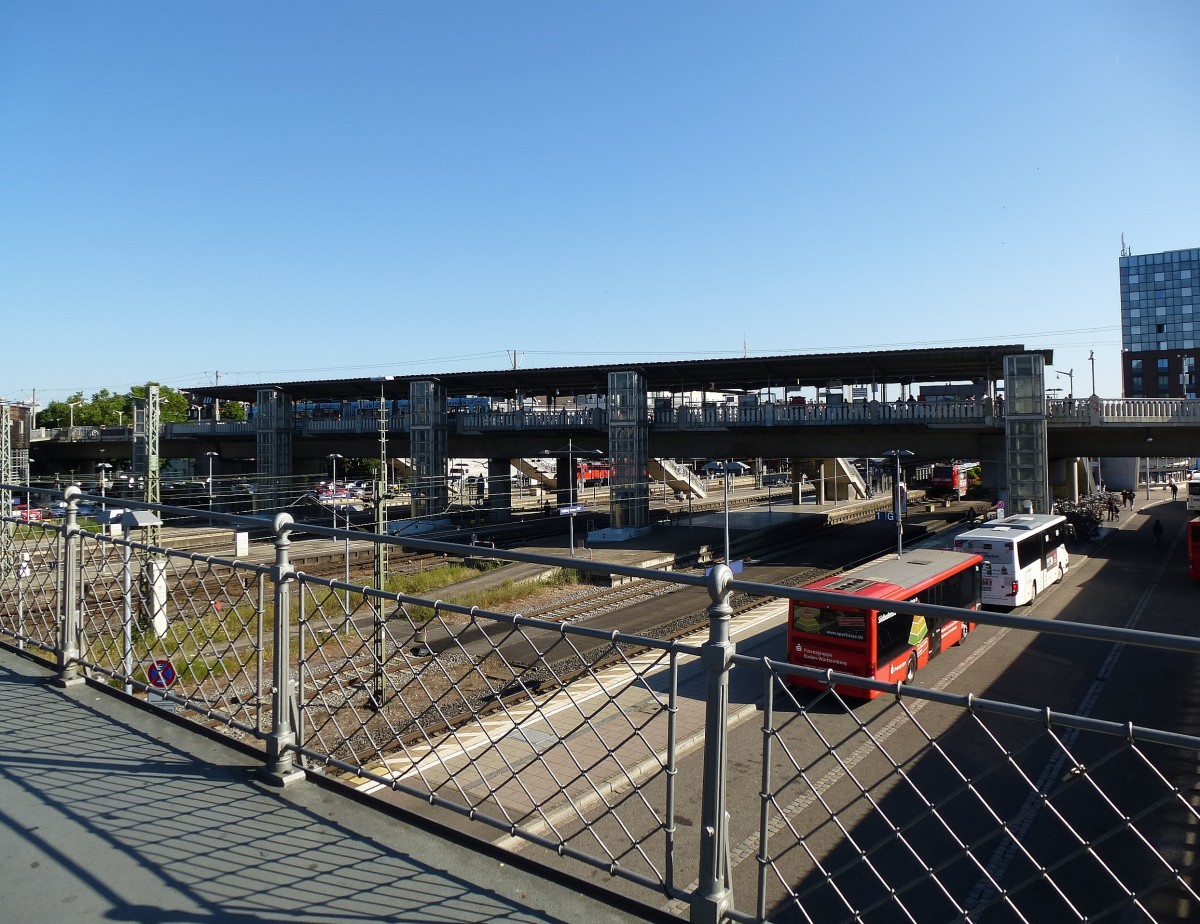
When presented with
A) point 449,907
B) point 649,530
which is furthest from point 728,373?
point 449,907

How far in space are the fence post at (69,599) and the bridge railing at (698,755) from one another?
0.02 meters

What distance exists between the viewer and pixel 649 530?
36.7 m

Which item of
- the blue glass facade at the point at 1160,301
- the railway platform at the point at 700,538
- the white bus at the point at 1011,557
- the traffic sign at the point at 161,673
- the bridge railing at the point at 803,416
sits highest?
the blue glass facade at the point at 1160,301

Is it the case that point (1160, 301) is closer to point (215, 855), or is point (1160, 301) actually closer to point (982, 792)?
point (982, 792)

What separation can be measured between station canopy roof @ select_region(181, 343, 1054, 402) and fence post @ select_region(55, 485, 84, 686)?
1150 inches

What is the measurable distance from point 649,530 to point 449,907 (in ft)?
112

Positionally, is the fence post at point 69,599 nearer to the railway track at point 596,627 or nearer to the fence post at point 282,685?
the fence post at point 282,685

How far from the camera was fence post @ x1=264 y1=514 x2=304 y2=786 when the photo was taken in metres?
3.72

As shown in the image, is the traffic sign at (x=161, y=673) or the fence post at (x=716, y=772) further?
the traffic sign at (x=161, y=673)

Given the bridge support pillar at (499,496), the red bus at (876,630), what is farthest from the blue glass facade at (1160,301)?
the red bus at (876,630)

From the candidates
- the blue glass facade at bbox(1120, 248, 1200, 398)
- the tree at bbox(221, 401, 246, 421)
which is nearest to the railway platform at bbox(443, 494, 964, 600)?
the tree at bbox(221, 401, 246, 421)

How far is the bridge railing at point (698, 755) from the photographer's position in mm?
2570

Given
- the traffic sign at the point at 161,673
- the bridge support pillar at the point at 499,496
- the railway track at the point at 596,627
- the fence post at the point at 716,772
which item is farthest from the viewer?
the bridge support pillar at the point at 499,496

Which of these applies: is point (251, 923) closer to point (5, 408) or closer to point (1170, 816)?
point (1170, 816)
